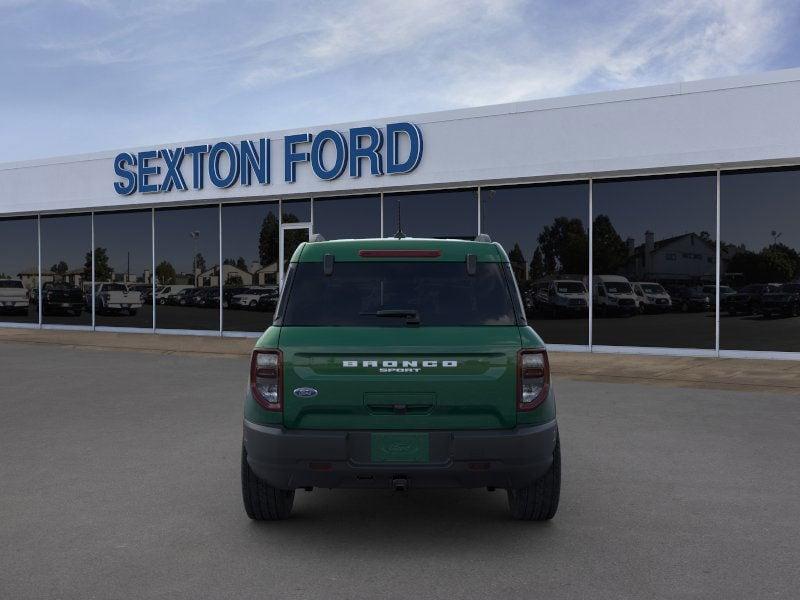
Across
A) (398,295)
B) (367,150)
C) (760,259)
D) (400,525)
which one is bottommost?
(400,525)

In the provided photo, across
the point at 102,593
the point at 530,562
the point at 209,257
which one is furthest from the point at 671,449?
the point at 209,257

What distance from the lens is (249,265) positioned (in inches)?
805

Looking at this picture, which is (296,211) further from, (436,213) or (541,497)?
(541,497)

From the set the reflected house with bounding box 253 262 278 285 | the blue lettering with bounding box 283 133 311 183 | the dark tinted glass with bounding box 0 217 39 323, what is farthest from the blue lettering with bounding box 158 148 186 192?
the dark tinted glass with bounding box 0 217 39 323

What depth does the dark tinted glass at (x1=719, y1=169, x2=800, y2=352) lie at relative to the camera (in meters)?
14.4

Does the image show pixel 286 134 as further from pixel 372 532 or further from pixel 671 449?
pixel 372 532

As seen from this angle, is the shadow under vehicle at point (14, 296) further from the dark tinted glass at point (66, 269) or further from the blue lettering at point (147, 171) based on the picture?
the blue lettering at point (147, 171)

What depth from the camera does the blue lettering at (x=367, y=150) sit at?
17.6m

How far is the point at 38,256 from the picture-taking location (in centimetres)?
2472

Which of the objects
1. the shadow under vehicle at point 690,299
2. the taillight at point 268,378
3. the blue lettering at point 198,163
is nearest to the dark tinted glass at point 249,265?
the blue lettering at point 198,163

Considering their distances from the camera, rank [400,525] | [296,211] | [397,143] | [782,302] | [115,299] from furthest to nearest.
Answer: [115,299]
[296,211]
[397,143]
[782,302]
[400,525]

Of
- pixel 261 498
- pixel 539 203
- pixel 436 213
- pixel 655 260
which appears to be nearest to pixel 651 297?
pixel 655 260

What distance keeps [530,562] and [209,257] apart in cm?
1797

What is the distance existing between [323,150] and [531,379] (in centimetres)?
1476
